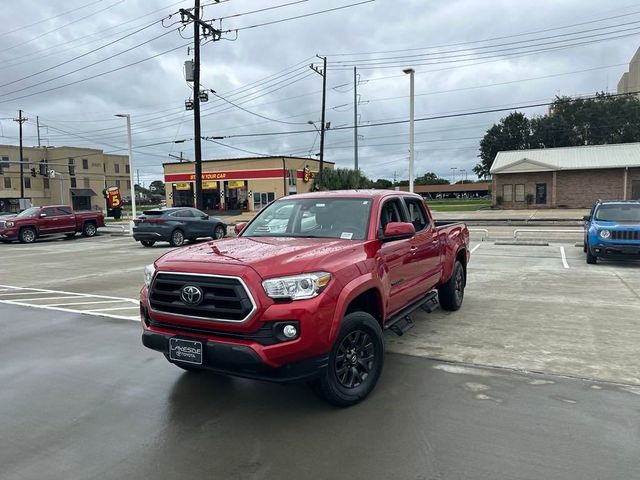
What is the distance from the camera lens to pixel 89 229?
27.0 metres

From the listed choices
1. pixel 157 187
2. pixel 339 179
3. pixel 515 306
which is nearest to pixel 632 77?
pixel 339 179

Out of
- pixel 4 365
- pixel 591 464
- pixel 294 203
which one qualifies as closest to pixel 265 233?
pixel 294 203

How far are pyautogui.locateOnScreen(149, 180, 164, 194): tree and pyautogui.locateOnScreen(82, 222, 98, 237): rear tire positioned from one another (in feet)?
482

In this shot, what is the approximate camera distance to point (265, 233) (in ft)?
17.3

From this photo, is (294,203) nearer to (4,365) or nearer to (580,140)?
(4,365)

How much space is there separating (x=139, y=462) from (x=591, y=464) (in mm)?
2937

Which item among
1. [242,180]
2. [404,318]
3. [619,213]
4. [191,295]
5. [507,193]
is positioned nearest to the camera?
[191,295]

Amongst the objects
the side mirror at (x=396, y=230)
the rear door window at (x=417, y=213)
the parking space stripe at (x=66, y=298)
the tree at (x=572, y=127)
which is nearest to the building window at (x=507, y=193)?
the tree at (x=572, y=127)

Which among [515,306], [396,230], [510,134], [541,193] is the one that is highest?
[510,134]

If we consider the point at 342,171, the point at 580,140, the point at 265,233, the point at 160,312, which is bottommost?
the point at 160,312

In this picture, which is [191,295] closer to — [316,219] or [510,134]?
[316,219]

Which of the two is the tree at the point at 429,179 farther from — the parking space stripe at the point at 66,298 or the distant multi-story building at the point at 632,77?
the parking space stripe at the point at 66,298

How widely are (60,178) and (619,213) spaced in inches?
3011

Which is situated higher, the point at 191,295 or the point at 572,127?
the point at 572,127
